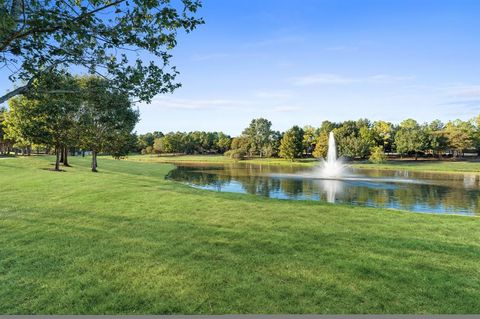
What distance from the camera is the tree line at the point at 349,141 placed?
286 ft

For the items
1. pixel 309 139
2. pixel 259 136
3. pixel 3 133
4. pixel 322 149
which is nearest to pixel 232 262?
pixel 3 133

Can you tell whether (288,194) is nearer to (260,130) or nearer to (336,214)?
(336,214)

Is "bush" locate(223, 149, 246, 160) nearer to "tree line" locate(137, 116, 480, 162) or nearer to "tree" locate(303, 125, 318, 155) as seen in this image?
"tree line" locate(137, 116, 480, 162)

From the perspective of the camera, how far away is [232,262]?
7.18 meters

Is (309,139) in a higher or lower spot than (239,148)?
higher

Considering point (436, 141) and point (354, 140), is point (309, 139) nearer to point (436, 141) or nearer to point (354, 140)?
point (354, 140)

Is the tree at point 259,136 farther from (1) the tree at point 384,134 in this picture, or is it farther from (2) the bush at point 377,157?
(2) the bush at point 377,157

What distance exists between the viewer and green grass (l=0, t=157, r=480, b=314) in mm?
5406

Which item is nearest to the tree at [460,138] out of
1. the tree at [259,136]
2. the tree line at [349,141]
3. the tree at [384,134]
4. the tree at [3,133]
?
the tree line at [349,141]

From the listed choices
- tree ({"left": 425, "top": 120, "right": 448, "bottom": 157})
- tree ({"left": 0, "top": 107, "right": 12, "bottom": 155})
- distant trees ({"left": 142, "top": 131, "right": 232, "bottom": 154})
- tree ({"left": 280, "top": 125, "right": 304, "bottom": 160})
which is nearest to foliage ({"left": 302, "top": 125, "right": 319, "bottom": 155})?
tree ({"left": 280, "top": 125, "right": 304, "bottom": 160})

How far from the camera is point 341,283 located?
20.1ft

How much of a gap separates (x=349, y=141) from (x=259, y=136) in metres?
38.7

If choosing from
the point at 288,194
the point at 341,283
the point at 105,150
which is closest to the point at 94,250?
the point at 341,283

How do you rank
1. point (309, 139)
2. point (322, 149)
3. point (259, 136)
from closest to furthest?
point (322, 149), point (309, 139), point (259, 136)
